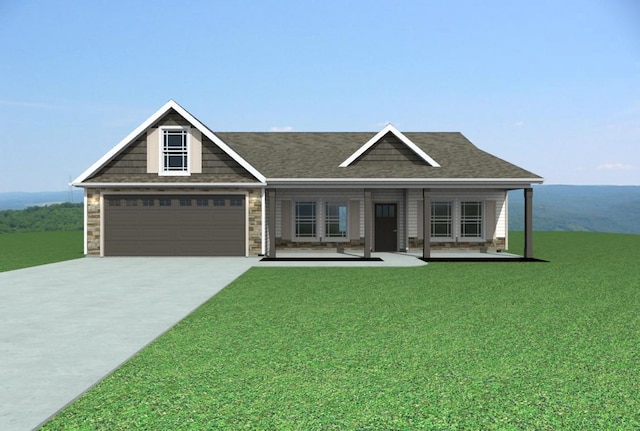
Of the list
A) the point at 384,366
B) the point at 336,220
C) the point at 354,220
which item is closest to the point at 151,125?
the point at 336,220

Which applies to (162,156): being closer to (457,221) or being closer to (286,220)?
(286,220)

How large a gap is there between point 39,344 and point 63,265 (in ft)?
40.8

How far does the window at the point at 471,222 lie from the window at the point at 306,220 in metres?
6.40

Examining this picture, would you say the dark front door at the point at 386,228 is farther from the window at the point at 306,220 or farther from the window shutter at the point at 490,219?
the window shutter at the point at 490,219

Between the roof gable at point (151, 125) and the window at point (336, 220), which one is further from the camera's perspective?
the window at point (336, 220)

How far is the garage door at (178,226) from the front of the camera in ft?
71.8

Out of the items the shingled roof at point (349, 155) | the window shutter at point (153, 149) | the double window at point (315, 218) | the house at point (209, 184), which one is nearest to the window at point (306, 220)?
the double window at point (315, 218)

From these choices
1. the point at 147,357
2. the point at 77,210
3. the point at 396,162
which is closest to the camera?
the point at 147,357

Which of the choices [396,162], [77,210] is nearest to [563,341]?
[396,162]

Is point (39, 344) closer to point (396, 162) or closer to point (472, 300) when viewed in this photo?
point (472, 300)

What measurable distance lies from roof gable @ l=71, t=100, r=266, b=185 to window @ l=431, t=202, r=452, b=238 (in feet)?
25.7

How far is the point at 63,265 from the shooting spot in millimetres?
18922

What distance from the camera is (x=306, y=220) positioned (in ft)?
79.7

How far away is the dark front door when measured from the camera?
24781 mm
